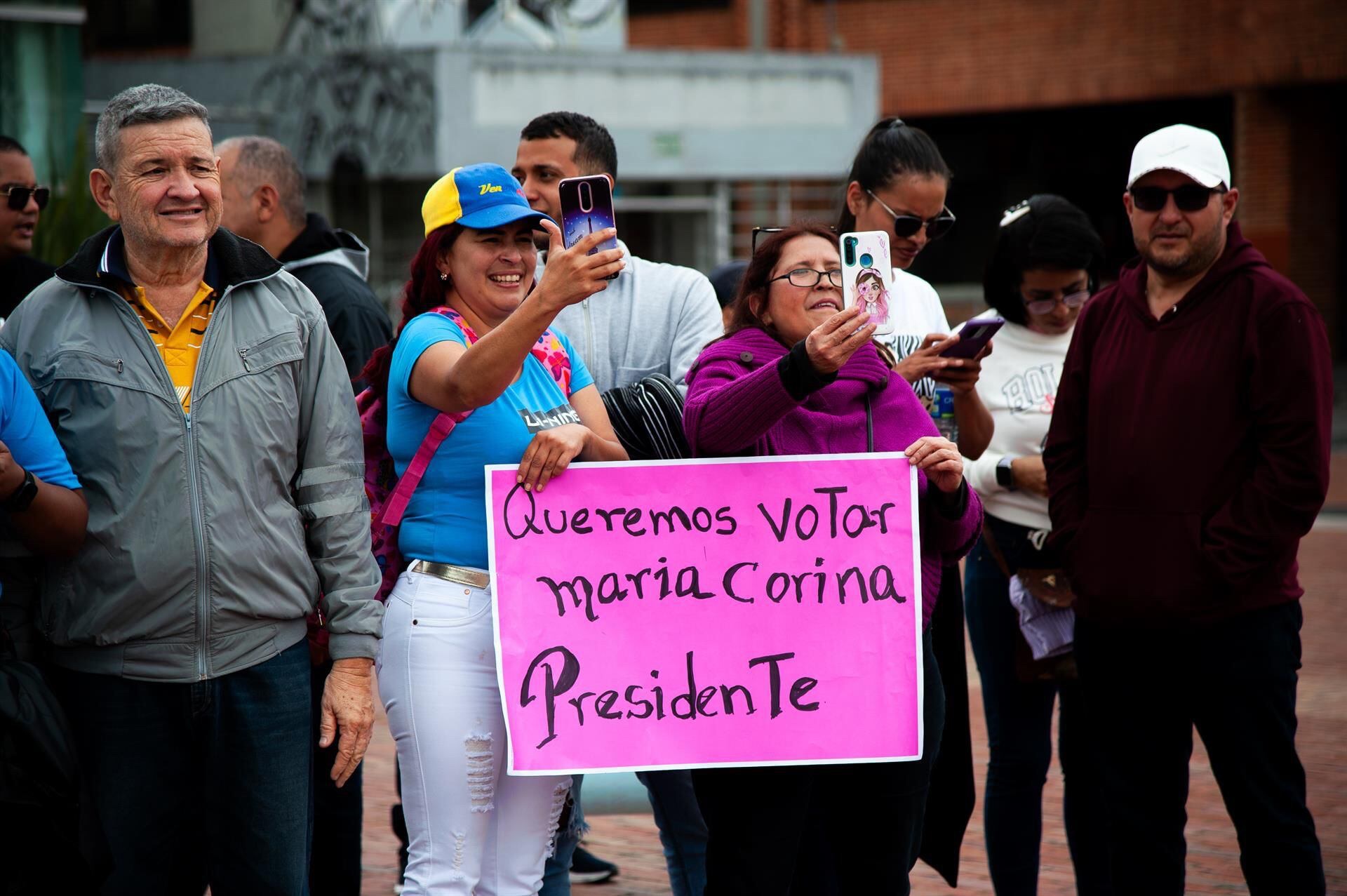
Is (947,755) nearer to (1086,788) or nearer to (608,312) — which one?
(1086,788)

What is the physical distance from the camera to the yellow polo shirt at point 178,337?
3.18 m

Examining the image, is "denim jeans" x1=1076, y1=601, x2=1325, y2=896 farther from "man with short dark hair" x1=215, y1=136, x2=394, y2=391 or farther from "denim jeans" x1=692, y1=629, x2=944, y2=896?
"man with short dark hair" x1=215, y1=136, x2=394, y2=391

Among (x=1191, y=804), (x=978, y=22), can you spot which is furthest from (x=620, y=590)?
(x=978, y=22)

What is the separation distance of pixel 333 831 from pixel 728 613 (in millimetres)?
1600

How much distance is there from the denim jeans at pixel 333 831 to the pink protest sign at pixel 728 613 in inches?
49.1

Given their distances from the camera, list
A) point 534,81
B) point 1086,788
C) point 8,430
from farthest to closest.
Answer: point 534,81 < point 1086,788 < point 8,430

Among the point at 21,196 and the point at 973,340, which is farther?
the point at 21,196

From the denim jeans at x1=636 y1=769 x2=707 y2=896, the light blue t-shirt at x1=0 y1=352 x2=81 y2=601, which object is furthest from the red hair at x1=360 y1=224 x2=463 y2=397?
the denim jeans at x1=636 y1=769 x2=707 y2=896

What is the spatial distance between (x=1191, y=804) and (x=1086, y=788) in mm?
1706

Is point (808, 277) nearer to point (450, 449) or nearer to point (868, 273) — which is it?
point (868, 273)

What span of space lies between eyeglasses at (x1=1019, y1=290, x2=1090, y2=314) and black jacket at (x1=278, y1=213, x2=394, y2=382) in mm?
1929

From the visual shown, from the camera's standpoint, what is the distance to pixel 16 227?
510 centimetres

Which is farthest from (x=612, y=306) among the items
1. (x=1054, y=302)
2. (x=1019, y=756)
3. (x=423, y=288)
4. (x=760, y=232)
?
(x=1019, y=756)

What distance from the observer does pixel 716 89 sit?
1936 cm
